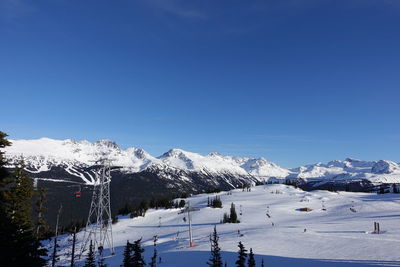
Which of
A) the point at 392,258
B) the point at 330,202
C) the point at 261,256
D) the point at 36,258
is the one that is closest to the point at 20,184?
the point at 36,258

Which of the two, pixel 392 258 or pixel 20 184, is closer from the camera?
pixel 20 184

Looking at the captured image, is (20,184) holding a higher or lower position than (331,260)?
higher

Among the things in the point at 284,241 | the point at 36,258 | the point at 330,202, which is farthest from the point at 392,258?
the point at 330,202

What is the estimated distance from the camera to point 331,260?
44688mm

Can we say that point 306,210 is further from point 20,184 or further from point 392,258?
point 20,184

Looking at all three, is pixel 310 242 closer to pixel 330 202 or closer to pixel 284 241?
pixel 284 241

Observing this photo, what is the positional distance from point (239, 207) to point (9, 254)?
186 m

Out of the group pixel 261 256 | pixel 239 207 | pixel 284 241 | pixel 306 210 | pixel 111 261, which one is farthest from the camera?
pixel 239 207

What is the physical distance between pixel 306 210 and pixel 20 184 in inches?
6601

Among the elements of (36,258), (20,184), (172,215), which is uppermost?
(20,184)

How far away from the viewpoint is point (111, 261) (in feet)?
236

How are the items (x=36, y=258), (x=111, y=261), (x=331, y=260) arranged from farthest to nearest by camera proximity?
(x=111, y=261)
(x=331, y=260)
(x=36, y=258)

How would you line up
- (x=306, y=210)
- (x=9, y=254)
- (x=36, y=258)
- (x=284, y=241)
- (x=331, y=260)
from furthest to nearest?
(x=306, y=210) → (x=284, y=241) → (x=331, y=260) → (x=36, y=258) → (x=9, y=254)

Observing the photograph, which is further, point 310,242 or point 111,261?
point 111,261
